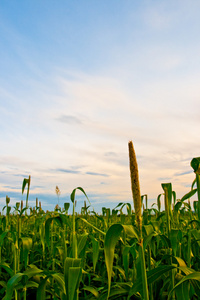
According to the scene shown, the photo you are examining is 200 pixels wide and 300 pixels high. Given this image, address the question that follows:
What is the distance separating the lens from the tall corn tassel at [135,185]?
118 centimetres

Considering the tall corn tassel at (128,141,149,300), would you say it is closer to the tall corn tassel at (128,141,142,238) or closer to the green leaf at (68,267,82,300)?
the tall corn tassel at (128,141,142,238)

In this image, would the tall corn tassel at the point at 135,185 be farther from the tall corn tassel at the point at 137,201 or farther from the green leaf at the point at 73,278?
the green leaf at the point at 73,278

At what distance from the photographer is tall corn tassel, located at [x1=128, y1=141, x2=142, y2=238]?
118cm

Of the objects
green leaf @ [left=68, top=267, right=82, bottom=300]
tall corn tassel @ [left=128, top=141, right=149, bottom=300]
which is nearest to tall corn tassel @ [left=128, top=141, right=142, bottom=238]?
tall corn tassel @ [left=128, top=141, right=149, bottom=300]

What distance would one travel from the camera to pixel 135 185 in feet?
3.92

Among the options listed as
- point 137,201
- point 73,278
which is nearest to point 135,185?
point 137,201

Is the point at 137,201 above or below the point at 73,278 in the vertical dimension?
above

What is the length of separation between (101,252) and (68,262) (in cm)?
186

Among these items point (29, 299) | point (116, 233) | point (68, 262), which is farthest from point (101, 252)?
point (116, 233)

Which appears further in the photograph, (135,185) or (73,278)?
(73,278)

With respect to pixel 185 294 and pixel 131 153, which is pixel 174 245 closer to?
pixel 185 294

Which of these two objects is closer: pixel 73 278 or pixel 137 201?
pixel 137 201

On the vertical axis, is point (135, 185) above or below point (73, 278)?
above

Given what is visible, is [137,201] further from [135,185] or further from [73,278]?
[73,278]
